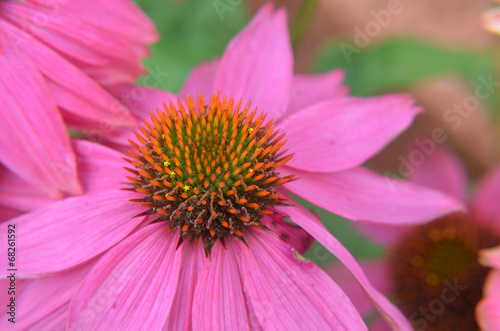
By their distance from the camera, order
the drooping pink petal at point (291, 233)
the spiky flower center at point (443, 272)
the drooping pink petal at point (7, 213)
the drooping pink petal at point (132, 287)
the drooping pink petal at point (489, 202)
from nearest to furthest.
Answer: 1. the drooping pink petal at point (132, 287)
2. the drooping pink petal at point (291, 233)
3. the drooping pink petal at point (7, 213)
4. the spiky flower center at point (443, 272)
5. the drooping pink petal at point (489, 202)

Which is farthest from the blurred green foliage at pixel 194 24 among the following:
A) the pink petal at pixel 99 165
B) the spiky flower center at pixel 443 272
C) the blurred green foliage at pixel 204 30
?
the spiky flower center at pixel 443 272

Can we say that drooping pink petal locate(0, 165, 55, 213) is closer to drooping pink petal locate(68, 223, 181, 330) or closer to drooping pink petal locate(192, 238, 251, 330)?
drooping pink petal locate(68, 223, 181, 330)

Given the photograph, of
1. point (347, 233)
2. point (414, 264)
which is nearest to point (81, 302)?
point (414, 264)

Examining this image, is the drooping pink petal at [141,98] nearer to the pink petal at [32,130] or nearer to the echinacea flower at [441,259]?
the pink petal at [32,130]

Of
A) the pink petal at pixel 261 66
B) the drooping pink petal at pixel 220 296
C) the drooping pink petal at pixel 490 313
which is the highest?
the pink petal at pixel 261 66

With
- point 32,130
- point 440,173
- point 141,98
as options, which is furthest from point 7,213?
point 440,173

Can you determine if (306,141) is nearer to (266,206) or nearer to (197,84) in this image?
(266,206)

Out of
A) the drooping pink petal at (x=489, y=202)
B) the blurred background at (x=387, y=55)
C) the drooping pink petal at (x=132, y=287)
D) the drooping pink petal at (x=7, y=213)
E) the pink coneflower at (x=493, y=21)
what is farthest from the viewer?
the blurred background at (x=387, y=55)
